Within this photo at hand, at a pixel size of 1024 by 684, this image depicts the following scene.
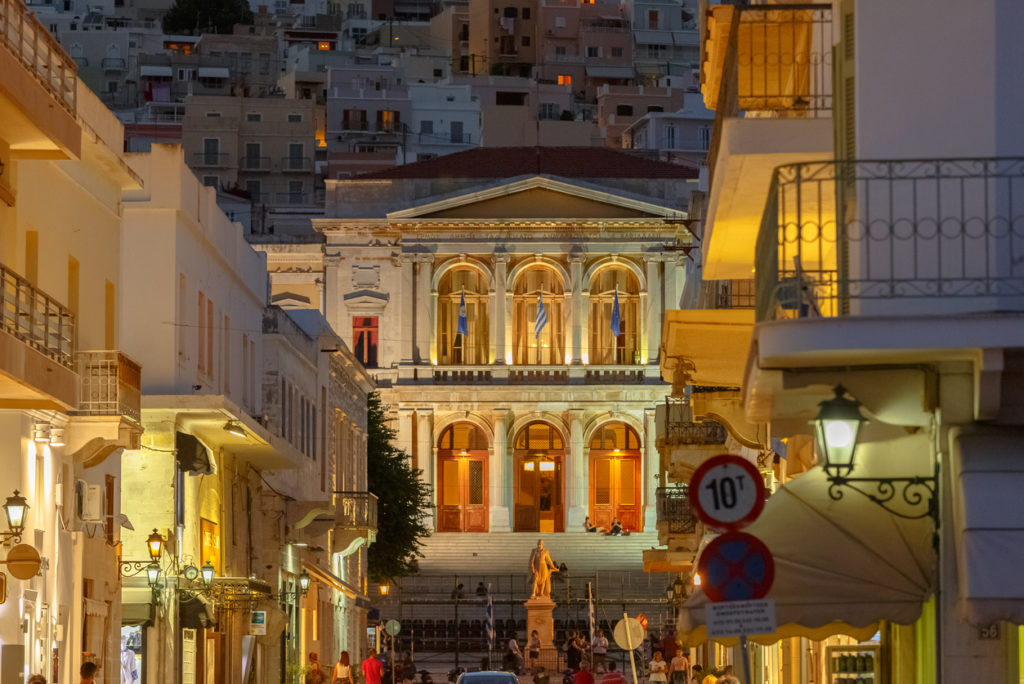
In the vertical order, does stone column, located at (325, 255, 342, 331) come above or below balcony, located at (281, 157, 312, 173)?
below

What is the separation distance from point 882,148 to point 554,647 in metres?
43.1

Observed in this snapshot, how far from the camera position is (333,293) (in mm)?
80688

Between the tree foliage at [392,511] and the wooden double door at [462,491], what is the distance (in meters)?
12.3

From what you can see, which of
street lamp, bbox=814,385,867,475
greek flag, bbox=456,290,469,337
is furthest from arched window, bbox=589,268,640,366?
street lamp, bbox=814,385,867,475

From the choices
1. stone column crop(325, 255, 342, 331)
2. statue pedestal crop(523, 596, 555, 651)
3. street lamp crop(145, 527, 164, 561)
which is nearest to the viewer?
street lamp crop(145, 527, 164, 561)

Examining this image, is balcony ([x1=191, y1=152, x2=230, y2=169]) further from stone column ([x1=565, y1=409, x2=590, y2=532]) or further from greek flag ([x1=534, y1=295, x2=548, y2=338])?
stone column ([x1=565, y1=409, x2=590, y2=532])

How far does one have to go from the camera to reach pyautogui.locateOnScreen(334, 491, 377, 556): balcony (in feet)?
162

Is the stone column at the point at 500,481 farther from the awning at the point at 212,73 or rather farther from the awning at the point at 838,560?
the awning at the point at 838,560

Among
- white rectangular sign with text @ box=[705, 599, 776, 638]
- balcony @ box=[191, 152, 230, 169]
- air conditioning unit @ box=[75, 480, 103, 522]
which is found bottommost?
white rectangular sign with text @ box=[705, 599, 776, 638]

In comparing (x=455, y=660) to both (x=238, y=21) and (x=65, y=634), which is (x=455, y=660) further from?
(x=238, y=21)

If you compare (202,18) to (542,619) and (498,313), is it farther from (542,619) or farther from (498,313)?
(542,619)

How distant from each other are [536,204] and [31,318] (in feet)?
199

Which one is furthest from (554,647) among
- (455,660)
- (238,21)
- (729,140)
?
(238,21)

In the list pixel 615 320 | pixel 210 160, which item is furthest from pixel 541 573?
pixel 210 160
